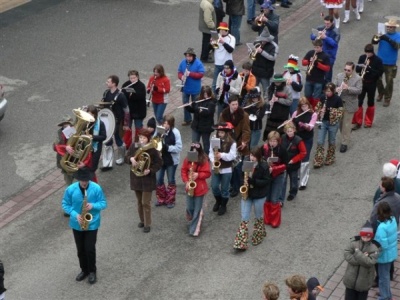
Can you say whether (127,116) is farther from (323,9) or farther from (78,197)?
(323,9)

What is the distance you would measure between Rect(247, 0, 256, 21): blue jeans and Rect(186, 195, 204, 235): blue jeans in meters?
9.26

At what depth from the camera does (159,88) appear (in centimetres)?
1658

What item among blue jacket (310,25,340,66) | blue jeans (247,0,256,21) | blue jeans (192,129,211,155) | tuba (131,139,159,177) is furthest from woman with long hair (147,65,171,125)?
blue jeans (247,0,256,21)

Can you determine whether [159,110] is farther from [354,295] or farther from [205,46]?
[354,295]

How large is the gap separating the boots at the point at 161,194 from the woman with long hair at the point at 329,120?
2738 millimetres

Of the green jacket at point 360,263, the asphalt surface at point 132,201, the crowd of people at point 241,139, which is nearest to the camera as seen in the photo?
the green jacket at point 360,263

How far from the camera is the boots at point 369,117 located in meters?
17.5

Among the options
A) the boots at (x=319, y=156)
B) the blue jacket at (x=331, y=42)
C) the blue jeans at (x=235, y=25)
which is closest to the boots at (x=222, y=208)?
the boots at (x=319, y=156)

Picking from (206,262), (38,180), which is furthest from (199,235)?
(38,180)

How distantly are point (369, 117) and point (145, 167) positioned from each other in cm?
542

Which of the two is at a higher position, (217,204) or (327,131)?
(327,131)

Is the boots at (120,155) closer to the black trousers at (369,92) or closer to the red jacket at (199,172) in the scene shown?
the red jacket at (199,172)

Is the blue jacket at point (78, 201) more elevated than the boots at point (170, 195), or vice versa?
the blue jacket at point (78, 201)

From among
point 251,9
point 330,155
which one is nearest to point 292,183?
point 330,155
